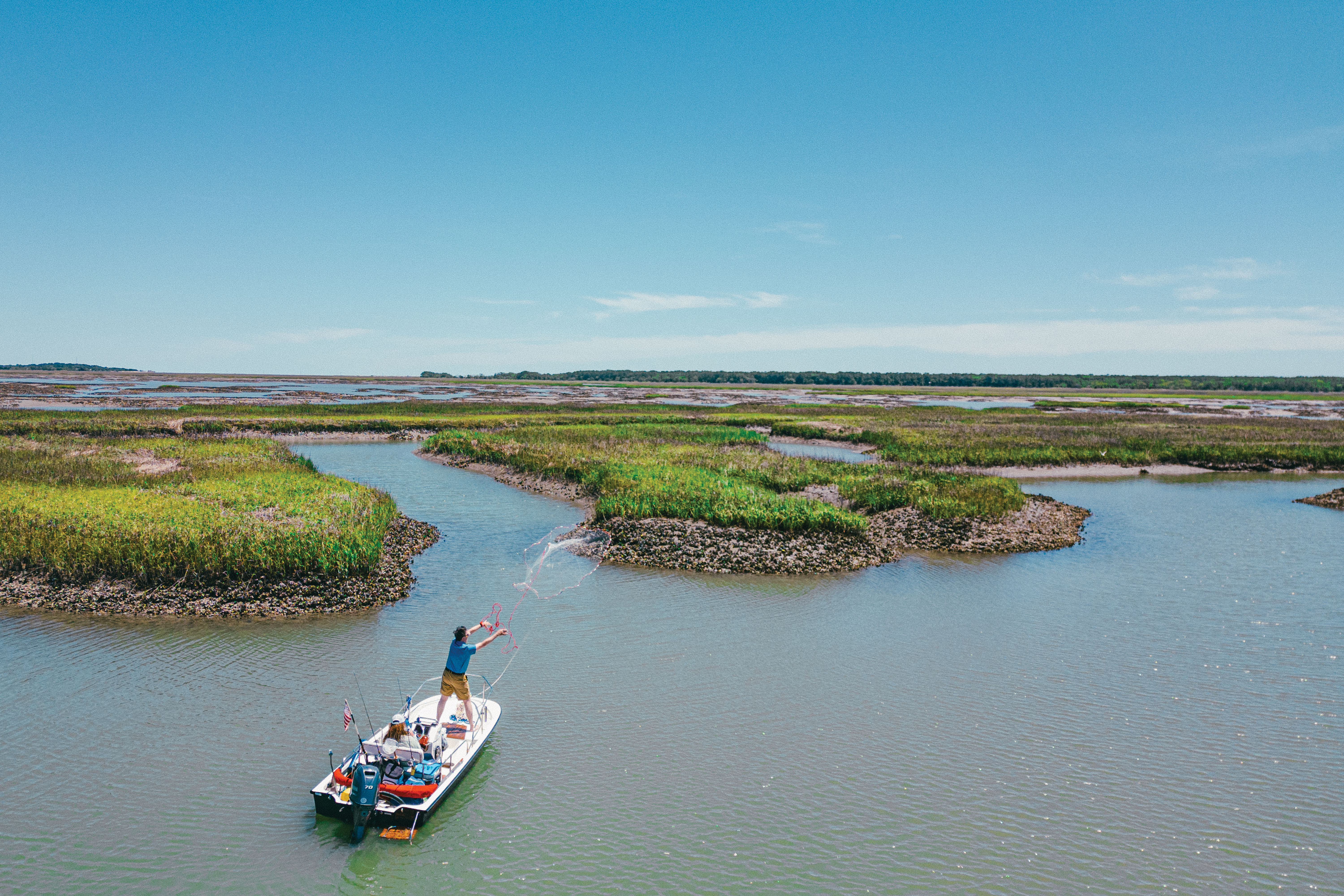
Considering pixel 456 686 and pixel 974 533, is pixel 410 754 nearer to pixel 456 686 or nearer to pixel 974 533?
pixel 456 686

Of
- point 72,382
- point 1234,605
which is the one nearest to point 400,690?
point 1234,605

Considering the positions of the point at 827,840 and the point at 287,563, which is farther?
the point at 287,563

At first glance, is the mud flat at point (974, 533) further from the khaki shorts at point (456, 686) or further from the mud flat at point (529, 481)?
the khaki shorts at point (456, 686)

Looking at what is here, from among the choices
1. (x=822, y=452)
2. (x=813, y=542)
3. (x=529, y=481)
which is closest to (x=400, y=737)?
(x=813, y=542)

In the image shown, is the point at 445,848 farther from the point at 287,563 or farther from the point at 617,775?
the point at 287,563

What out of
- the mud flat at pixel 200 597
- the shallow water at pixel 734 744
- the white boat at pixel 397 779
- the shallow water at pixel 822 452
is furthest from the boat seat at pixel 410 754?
the shallow water at pixel 822 452
